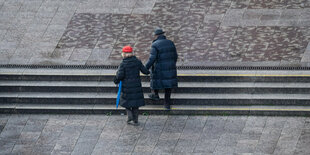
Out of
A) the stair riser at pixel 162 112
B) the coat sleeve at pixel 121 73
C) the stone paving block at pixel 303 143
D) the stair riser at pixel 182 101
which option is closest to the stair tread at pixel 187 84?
the stair riser at pixel 182 101

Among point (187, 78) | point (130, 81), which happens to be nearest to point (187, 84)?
point (187, 78)

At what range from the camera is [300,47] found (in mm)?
16094

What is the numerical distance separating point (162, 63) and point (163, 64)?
0.03 m

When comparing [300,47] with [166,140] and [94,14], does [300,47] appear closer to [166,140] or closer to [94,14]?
[166,140]

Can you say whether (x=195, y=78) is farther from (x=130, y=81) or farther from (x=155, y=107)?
(x=130, y=81)

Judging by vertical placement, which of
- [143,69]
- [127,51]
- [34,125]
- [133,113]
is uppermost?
[127,51]

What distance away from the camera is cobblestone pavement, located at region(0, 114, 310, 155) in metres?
13.4

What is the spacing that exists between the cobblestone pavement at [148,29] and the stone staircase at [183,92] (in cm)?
65

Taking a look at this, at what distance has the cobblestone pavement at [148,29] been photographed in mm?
16203

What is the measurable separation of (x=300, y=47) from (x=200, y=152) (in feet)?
14.3

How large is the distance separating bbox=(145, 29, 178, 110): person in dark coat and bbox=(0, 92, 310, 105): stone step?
0.61 meters

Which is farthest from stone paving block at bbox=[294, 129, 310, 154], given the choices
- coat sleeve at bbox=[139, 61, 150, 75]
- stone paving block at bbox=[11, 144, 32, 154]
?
stone paving block at bbox=[11, 144, 32, 154]

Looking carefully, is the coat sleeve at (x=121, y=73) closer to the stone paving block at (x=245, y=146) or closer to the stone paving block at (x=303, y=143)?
the stone paving block at (x=245, y=146)

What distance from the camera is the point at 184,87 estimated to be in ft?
49.2
